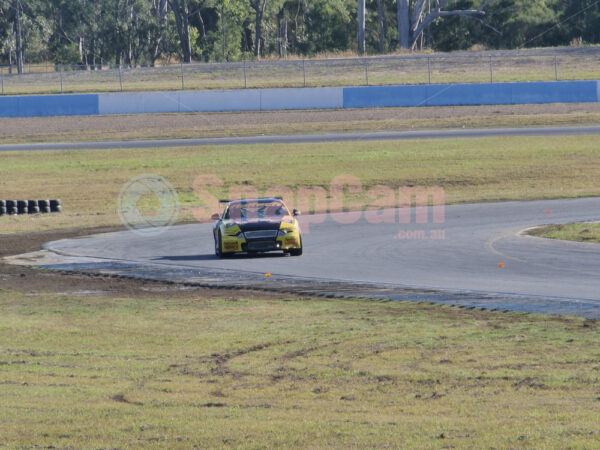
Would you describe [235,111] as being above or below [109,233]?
above

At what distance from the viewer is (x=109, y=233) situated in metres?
25.4

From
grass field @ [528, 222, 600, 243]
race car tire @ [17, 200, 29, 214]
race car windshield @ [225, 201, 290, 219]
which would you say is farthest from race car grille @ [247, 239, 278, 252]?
race car tire @ [17, 200, 29, 214]

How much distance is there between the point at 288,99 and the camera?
57.0m

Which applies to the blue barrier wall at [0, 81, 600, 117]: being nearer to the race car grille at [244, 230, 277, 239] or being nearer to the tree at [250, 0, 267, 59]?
the race car grille at [244, 230, 277, 239]

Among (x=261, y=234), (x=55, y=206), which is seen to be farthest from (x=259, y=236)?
(x=55, y=206)

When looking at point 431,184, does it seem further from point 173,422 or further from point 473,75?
point 473,75

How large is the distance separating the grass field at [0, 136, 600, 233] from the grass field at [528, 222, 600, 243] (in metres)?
7.81

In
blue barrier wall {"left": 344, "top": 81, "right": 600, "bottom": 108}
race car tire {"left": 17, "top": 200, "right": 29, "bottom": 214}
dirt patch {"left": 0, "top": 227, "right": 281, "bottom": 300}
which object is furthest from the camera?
blue barrier wall {"left": 344, "top": 81, "right": 600, "bottom": 108}

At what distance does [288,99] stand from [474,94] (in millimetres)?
11000

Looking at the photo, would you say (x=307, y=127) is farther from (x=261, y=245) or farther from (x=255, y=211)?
(x=261, y=245)

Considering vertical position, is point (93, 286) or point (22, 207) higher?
point (22, 207)

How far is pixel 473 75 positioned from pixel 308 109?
48.9 ft

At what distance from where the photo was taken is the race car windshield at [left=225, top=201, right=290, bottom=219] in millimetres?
20375

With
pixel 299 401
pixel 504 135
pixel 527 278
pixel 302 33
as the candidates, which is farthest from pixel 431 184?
pixel 302 33
